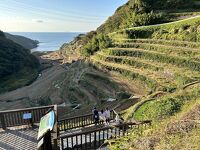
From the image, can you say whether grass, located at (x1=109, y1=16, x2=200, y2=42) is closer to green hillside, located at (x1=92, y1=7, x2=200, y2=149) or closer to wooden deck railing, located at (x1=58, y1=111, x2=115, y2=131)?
green hillside, located at (x1=92, y1=7, x2=200, y2=149)

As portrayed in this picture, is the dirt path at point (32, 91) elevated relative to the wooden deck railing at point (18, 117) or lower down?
lower down

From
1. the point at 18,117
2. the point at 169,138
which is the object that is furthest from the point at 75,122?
the point at 169,138

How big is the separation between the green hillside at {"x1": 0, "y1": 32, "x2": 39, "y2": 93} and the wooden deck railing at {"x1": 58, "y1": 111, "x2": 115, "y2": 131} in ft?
105

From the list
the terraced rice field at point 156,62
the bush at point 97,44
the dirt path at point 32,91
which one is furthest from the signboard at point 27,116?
the bush at point 97,44

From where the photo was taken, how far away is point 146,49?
36.2 metres

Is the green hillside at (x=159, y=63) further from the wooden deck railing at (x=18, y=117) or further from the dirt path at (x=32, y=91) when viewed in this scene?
the dirt path at (x=32, y=91)

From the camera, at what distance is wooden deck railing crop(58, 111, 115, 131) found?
46.6 ft

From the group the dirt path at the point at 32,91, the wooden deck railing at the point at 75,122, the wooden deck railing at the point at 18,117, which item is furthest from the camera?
the dirt path at the point at 32,91

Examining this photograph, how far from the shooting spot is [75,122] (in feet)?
48.8

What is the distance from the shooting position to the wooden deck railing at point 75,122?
14203 millimetres

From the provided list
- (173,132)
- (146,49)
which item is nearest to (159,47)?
(146,49)

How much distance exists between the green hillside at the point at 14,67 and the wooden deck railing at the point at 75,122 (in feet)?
105

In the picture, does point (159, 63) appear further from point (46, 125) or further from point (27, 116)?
point (46, 125)

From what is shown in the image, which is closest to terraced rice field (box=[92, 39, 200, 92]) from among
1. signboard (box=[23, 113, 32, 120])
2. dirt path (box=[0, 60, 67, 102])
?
dirt path (box=[0, 60, 67, 102])
